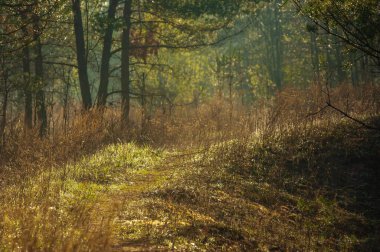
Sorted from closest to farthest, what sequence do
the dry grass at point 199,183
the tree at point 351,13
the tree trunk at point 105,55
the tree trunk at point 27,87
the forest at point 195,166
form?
the dry grass at point 199,183
the forest at point 195,166
the tree at point 351,13
the tree trunk at point 27,87
the tree trunk at point 105,55

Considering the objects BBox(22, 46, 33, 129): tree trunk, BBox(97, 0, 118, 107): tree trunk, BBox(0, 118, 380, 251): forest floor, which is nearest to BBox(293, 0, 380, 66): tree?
BBox(0, 118, 380, 251): forest floor

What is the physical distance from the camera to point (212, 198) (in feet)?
27.2

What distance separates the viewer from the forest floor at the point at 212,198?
5680mm

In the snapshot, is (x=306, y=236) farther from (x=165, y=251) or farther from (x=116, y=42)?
(x=116, y=42)

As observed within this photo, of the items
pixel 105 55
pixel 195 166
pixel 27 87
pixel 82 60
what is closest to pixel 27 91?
pixel 27 87

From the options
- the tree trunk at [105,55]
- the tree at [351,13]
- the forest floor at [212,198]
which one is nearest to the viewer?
the forest floor at [212,198]

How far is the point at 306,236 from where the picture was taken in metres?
7.22

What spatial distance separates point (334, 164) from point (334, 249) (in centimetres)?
400

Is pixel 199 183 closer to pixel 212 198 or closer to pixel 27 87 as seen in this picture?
pixel 212 198

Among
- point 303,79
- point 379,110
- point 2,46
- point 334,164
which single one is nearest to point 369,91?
point 379,110

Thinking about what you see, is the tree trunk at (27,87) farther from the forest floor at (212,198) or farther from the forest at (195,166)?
the forest floor at (212,198)

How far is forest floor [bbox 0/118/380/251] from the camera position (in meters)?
5.68

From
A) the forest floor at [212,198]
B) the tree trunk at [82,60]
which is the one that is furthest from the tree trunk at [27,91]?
the forest floor at [212,198]

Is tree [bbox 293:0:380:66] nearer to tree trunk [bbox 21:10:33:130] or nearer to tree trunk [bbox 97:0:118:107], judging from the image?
tree trunk [bbox 21:10:33:130]
